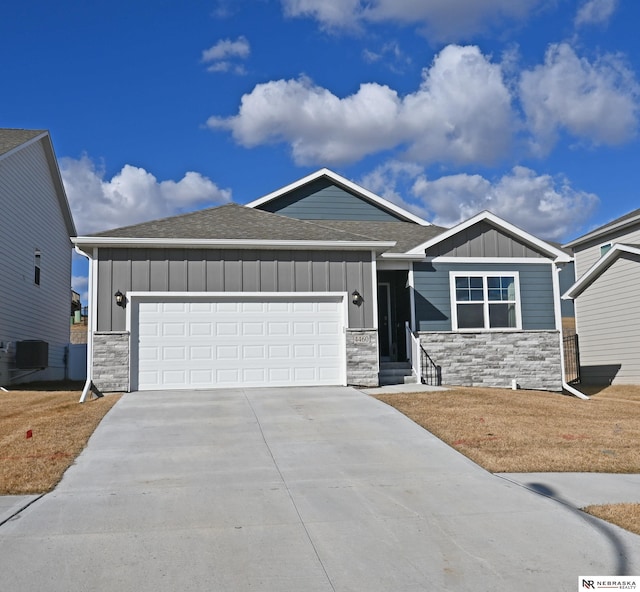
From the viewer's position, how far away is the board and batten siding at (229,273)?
48.3 ft

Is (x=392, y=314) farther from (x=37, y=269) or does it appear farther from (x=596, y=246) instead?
(x=596, y=246)

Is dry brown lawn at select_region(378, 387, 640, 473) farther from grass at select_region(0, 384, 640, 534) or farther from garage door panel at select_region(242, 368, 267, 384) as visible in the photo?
garage door panel at select_region(242, 368, 267, 384)

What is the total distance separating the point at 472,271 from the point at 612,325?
7.15 meters

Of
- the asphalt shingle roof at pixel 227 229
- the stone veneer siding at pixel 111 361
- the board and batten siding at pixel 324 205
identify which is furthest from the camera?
the board and batten siding at pixel 324 205

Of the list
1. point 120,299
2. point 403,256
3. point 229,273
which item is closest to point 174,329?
point 120,299

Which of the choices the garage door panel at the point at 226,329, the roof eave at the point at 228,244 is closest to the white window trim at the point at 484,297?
the roof eave at the point at 228,244

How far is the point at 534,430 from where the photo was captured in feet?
34.7

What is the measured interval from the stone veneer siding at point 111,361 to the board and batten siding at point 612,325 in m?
15.0

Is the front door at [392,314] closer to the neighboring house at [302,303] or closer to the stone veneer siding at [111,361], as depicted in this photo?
the neighboring house at [302,303]

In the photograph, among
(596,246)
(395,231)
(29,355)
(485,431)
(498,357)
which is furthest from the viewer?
(596,246)

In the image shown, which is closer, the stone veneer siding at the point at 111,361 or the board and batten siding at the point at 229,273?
the stone veneer siding at the point at 111,361

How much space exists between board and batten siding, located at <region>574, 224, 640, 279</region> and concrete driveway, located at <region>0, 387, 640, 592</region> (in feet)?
58.4

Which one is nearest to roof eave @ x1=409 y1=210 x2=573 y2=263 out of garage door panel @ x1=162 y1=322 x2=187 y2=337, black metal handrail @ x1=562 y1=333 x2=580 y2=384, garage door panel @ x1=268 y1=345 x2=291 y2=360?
garage door panel @ x1=268 y1=345 x2=291 y2=360

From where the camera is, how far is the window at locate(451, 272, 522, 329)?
1727 cm
